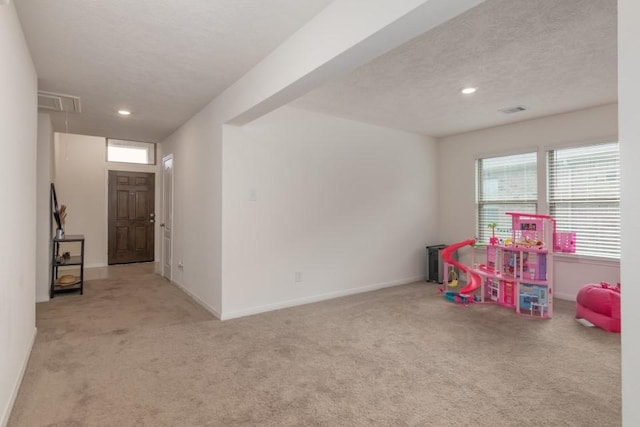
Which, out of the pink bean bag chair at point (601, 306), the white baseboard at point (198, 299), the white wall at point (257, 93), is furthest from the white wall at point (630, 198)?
the white baseboard at point (198, 299)

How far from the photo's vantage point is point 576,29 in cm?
241

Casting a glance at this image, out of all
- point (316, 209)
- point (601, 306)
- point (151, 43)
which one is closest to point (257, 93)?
point (151, 43)

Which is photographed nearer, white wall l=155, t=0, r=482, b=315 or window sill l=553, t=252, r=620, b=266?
white wall l=155, t=0, r=482, b=315

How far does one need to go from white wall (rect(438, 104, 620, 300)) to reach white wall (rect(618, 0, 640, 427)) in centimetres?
401

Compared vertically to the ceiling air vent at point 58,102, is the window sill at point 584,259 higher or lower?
lower

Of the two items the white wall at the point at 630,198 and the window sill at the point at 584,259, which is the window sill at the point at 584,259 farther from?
the white wall at the point at 630,198

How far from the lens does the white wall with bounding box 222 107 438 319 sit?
3871 mm

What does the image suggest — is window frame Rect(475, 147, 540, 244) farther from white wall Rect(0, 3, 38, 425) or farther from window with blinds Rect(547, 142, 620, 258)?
white wall Rect(0, 3, 38, 425)

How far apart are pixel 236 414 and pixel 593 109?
204 inches

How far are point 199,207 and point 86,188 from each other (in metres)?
4.13

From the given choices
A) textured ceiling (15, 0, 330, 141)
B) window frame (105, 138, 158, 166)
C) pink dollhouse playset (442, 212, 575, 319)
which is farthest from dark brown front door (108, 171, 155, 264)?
pink dollhouse playset (442, 212, 575, 319)

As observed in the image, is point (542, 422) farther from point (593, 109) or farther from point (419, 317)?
point (593, 109)

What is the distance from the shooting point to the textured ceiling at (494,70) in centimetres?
228

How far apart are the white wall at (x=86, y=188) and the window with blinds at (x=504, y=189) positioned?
723 centimetres
